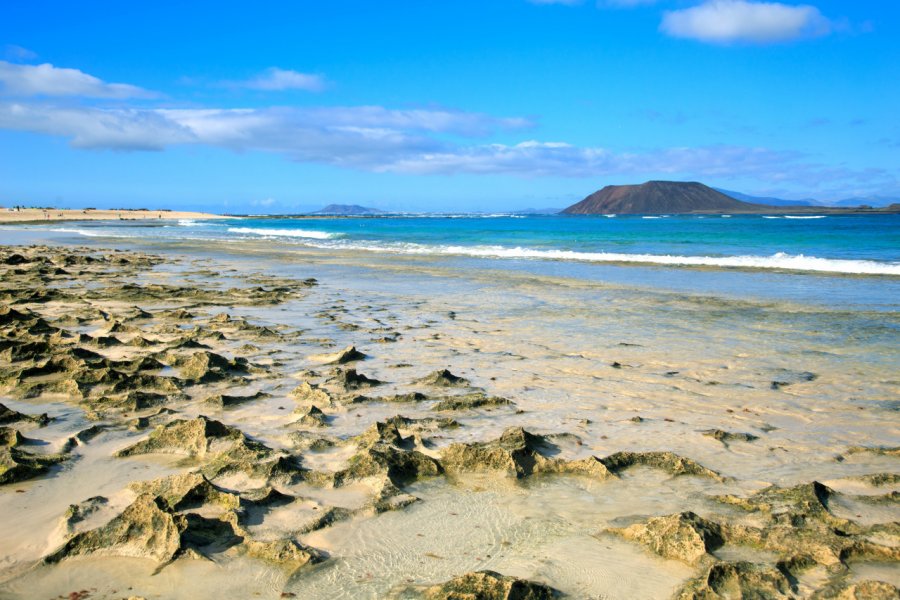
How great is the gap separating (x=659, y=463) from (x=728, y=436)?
2.94ft

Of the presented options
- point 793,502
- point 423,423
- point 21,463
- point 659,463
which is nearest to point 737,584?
point 793,502

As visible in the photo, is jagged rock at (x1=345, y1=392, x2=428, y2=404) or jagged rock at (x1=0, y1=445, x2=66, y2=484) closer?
jagged rock at (x1=0, y1=445, x2=66, y2=484)

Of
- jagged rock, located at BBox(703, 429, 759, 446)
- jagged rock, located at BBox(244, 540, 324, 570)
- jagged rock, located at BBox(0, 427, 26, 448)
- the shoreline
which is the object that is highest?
the shoreline

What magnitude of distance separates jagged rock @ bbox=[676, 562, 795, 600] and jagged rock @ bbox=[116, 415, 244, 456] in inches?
123

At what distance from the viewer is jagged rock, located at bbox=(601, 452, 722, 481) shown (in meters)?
4.25

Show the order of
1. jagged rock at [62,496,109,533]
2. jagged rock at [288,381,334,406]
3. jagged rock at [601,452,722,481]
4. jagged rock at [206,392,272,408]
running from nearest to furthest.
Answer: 1. jagged rock at [62,496,109,533]
2. jagged rock at [601,452,722,481]
3. jagged rock at [206,392,272,408]
4. jagged rock at [288,381,334,406]

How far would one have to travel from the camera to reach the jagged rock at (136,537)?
10.2 feet

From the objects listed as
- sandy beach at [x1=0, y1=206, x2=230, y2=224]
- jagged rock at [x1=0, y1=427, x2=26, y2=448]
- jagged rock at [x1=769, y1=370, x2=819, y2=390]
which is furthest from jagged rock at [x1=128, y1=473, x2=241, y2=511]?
sandy beach at [x1=0, y1=206, x2=230, y2=224]

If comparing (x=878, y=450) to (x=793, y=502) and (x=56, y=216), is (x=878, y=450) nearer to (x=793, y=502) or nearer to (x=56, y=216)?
(x=793, y=502)

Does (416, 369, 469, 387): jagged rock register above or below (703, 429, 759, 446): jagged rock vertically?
above

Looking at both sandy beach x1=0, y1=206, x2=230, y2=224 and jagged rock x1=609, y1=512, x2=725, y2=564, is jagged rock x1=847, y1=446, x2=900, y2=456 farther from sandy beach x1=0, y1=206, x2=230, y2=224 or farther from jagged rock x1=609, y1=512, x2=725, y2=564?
sandy beach x1=0, y1=206, x2=230, y2=224

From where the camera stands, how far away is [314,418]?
5156mm

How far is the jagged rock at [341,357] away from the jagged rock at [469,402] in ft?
5.85

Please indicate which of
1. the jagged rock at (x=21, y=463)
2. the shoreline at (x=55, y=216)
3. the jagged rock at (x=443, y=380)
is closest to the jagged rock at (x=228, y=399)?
the jagged rock at (x=21, y=463)
